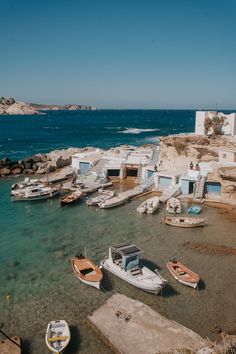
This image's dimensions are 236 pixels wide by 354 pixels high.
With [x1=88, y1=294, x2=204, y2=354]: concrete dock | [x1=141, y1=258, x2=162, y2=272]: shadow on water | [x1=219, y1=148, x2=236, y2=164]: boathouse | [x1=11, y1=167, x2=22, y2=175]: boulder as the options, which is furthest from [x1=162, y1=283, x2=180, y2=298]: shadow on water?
[x1=11, y1=167, x2=22, y2=175]: boulder

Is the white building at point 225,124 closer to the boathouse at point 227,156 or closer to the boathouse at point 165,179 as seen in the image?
the boathouse at point 227,156

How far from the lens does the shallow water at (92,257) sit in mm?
19719

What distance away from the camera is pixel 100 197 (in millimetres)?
41906

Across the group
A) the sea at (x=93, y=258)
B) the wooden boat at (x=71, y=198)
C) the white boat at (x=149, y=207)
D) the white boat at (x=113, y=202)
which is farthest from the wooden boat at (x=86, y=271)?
the wooden boat at (x=71, y=198)

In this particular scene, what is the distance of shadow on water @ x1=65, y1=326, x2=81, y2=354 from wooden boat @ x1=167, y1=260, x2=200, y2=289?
27.1 feet

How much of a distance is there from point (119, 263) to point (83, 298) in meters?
4.01

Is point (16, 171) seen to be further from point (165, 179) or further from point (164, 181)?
point (165, 179)

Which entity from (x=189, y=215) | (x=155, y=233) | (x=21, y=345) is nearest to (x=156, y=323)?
(x=21, y=345)

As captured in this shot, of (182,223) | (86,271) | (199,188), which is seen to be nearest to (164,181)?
(199,188)

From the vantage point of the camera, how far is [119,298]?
21.2m

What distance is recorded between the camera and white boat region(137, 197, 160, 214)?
37.6 metres

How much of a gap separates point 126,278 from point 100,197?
63.2ft

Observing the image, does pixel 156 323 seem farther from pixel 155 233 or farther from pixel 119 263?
pixel 155 233

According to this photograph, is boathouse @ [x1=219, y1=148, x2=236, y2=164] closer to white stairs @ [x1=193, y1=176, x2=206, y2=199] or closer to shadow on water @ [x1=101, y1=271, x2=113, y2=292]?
white stairs @ [x1=193, y1=176, x2=206, y2=199]
